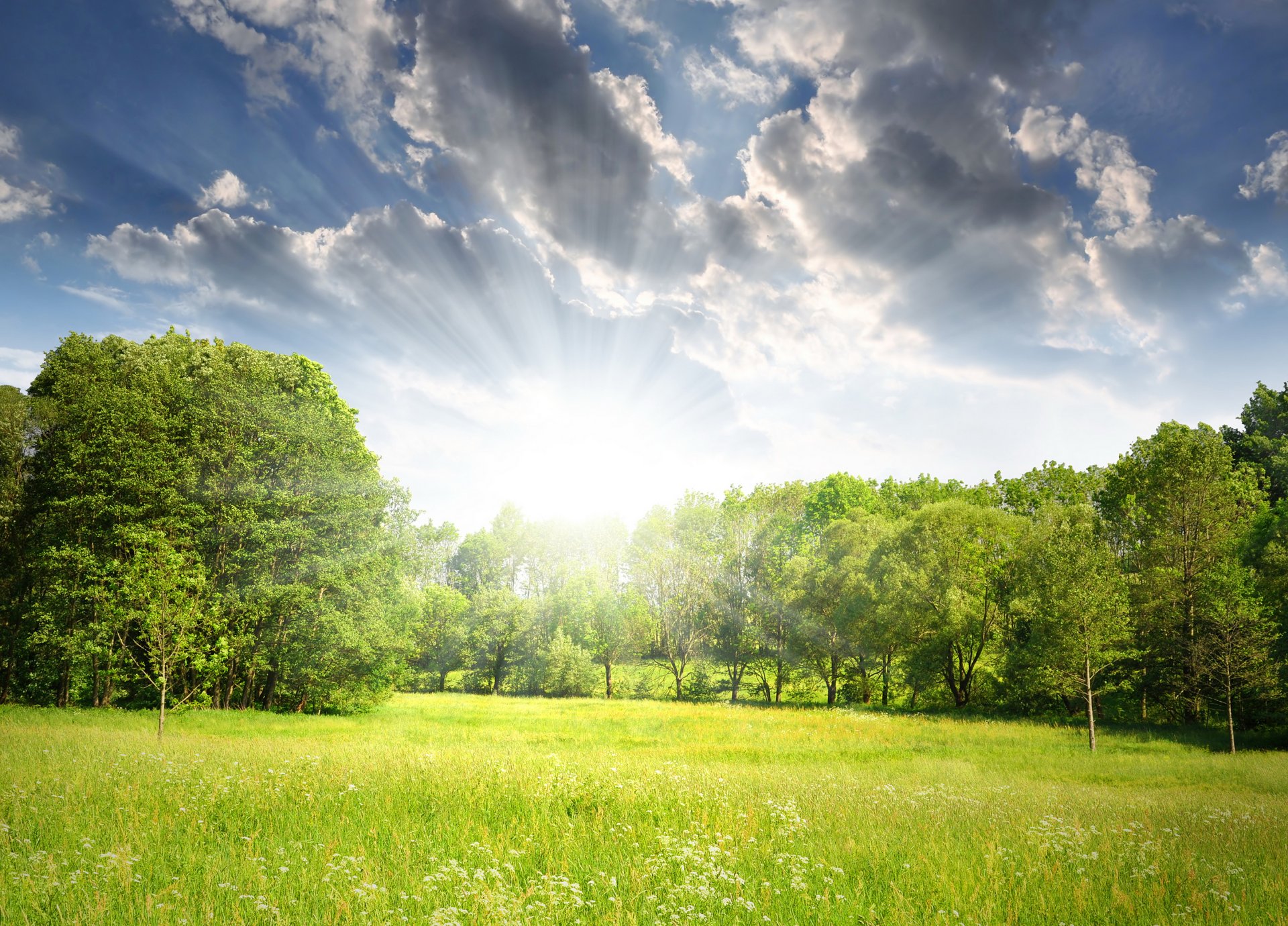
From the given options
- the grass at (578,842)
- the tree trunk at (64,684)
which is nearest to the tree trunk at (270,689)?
the tree trunk at (64,684)

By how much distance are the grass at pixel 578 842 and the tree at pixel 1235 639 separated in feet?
43.5

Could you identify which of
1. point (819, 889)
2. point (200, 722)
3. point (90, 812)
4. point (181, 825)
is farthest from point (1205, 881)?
point (200, 722)

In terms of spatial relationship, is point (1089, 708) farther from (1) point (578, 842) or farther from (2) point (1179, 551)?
(1) point (578, 842)

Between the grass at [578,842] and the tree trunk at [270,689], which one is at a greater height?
the grass at [578,842]

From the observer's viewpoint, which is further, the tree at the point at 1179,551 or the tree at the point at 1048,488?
the tree at the point at 1048,488

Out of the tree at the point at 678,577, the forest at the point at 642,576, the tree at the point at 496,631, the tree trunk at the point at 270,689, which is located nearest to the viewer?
the forest at the point at 642,576

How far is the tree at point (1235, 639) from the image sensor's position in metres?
25.2

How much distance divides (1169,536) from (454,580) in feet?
248

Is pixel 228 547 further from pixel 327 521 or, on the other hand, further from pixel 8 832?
pixel 8 832

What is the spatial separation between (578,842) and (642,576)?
4419 cm

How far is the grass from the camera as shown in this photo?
5926 mm

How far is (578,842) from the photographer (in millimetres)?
7926

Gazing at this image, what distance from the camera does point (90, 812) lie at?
8031mm

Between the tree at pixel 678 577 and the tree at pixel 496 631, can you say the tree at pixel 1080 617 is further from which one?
the tree at pixel 496 631
